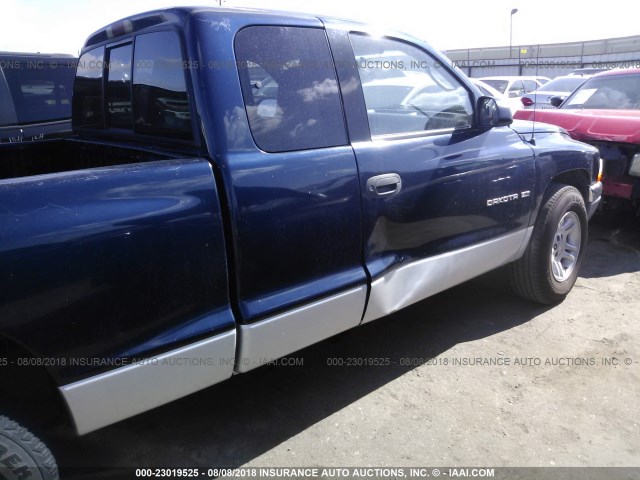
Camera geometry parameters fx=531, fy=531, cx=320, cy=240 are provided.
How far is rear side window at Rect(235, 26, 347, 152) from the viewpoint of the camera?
2262 mm

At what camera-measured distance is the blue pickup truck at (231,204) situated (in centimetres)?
177

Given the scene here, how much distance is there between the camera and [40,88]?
18.1 feet

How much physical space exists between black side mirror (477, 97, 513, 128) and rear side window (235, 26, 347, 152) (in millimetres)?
1114

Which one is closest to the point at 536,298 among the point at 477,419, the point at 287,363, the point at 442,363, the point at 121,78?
the point at 442,363

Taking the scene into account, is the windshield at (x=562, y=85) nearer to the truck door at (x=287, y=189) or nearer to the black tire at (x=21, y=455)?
the truck door at (x=287, y=189)

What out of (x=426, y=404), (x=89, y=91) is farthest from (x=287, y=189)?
(x=89, y=91)

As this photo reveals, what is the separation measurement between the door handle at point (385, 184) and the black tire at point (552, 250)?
61.5 inches

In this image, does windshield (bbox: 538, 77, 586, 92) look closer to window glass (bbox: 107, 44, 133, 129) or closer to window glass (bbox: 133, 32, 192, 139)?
window glass (bbox: 107, 44, 133, 129)

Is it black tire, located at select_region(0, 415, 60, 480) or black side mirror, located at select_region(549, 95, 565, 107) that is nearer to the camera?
black tire, located at select_region(0, 415, 60, 480)

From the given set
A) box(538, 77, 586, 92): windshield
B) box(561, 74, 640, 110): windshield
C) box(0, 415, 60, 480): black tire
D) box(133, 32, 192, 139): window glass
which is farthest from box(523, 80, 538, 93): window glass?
box(0, 415, 60, 480): black tire

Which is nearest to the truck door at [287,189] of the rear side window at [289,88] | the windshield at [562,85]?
the rear side window at [289,88]

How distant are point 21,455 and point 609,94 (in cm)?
695

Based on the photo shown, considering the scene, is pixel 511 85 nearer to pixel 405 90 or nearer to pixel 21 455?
pixel 405 90

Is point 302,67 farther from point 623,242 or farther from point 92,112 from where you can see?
point 623,242
